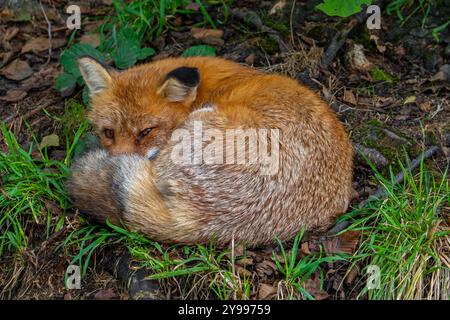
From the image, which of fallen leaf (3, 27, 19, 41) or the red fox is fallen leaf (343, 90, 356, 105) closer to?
the red fox

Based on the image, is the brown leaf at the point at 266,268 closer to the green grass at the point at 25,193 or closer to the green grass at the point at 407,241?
the green grass at the point at 407,241

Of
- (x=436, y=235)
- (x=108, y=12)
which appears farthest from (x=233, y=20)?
(x=436, y=235)

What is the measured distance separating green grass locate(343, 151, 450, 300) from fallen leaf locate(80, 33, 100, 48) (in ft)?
9.01

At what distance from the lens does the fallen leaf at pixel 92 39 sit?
17.2 ft

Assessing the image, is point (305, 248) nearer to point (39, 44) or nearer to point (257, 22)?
point (257, 22)

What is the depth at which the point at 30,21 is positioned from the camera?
562 centimetres

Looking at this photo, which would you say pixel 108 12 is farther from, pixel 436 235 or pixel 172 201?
pixel 436 235

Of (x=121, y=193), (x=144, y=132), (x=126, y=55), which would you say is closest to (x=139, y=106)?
(x=144, y=132)

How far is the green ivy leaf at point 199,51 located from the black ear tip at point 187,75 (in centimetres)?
111

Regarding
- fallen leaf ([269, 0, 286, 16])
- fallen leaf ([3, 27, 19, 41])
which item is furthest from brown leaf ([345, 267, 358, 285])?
fallen leaf ([3, 27, 19, 41])

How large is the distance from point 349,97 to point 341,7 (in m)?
0.89

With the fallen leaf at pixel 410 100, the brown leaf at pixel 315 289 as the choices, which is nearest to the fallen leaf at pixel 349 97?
the fallen leaf at pixel 410 100
